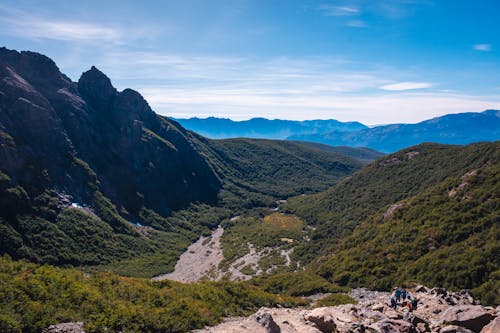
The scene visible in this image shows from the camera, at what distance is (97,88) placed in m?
161

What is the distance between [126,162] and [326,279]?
113m

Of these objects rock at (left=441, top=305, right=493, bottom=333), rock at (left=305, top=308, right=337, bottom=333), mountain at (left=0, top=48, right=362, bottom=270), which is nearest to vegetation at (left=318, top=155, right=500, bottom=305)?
rock at (left=441, top=305, right=493, bottom=333)

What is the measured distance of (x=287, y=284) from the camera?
5231 cm

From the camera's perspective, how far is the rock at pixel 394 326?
18594mm

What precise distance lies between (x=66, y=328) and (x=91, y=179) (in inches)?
4444

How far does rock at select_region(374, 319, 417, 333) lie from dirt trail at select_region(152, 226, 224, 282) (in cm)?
6805

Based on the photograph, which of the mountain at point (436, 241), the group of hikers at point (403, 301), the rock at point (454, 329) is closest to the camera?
the rock at point (454, 329)

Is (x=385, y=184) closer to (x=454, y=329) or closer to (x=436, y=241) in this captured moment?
(x=436, y=241)

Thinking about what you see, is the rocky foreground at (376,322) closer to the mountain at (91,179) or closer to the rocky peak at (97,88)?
the mountain at (91,179)

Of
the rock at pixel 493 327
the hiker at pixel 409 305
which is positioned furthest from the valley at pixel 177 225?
the rock at pixel 493 327

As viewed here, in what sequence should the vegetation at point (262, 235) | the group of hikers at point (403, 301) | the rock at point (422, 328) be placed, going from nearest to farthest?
the rock at point (422, 328)
the group of hikers at point (403, 301)
the vegetation at point (262, 235)

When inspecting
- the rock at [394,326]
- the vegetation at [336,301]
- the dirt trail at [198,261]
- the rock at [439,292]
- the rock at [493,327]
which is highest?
the rock at [493,327]

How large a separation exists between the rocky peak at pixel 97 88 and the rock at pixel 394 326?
536 feet

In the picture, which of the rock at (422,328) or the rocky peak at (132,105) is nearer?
the rock at (422,328)
